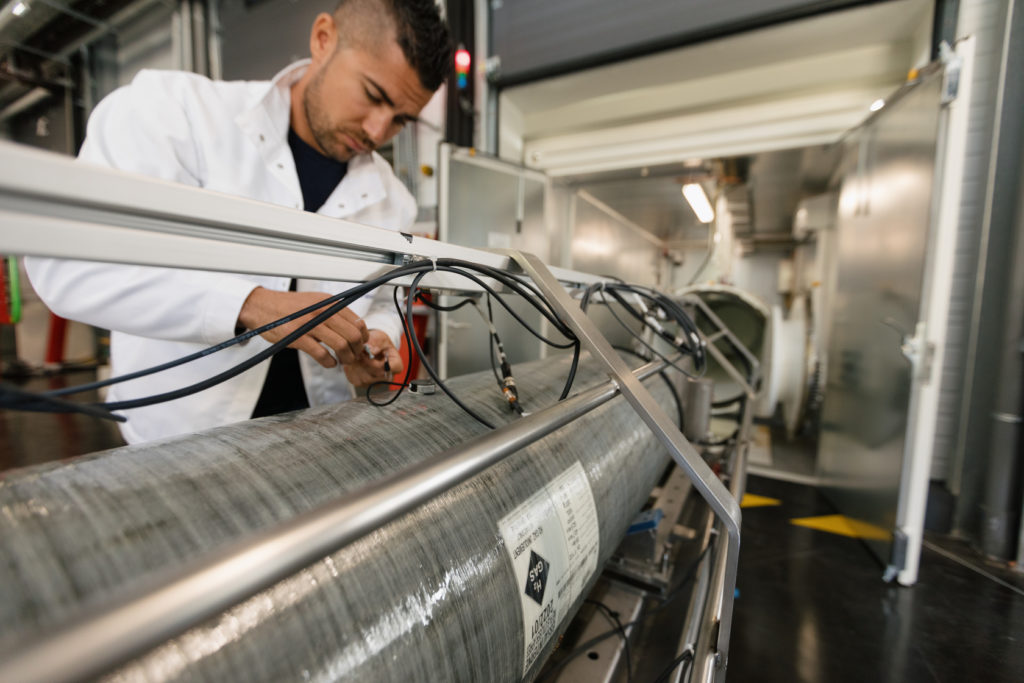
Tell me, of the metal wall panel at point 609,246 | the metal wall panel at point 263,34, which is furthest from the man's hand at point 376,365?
the metal wall panel at point 263,34

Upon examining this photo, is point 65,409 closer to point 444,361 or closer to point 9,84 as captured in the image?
point 444,361

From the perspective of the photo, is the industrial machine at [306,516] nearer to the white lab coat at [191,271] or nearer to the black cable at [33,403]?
the black cable at [33,403]

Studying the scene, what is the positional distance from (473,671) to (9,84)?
705cm

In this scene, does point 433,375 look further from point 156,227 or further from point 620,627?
point 620,627

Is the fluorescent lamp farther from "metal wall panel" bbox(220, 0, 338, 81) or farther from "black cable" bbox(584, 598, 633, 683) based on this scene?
"black cable" bbox(584, 598, 633, 683)

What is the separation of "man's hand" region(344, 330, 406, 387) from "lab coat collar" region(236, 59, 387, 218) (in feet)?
1.42

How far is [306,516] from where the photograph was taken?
0.26 metres

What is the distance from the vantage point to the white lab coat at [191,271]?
0.65 m

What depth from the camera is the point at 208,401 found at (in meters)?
0.88

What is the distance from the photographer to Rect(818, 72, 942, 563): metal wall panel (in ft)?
5.08

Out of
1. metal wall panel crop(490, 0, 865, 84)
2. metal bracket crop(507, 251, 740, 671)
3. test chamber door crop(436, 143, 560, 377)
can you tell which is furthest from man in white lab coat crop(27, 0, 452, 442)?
metal wall panel crop(490, 0, 865, 84)

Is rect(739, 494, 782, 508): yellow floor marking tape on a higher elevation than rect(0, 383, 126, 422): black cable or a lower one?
lower

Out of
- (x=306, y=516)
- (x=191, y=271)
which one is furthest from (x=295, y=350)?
(x=306, y=516)

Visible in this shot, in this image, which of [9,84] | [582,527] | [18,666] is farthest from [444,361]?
[9,84]
